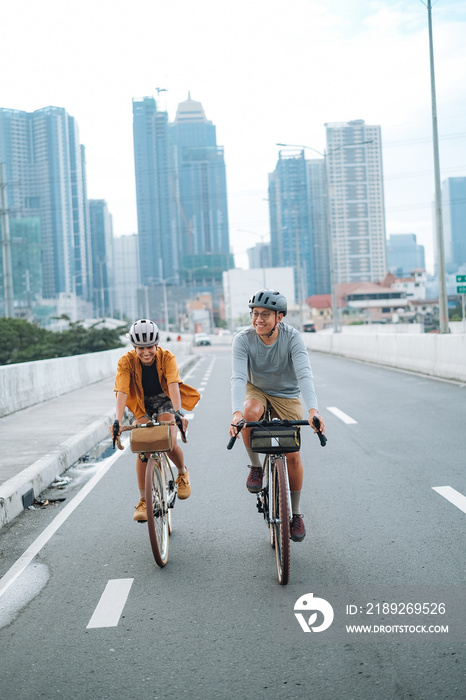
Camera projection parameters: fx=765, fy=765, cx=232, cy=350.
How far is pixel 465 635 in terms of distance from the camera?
3729mm

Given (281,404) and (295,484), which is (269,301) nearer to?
(281,404)

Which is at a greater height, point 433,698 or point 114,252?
point 114,252

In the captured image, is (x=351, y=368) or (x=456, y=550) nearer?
(x=456, y=550)

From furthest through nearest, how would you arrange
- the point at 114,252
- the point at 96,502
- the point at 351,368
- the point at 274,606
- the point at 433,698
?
the point at 114,252 → the point at 351,368 → the point at 96,502 → the point at 274,606 → the point at 433,698

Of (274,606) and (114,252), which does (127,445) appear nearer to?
(274,606)

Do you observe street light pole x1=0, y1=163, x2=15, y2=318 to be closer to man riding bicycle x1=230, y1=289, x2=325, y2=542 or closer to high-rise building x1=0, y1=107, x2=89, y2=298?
man riding bicycle x1=230, y1=289, x2=325, y2=542

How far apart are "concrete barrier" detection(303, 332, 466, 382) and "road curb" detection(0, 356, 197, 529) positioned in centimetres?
988

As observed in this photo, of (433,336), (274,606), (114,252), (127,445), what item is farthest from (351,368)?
(114,252)

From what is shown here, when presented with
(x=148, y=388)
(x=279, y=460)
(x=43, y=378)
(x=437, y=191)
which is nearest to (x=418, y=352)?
(x=437, y=191)

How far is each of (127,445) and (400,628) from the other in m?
7.50

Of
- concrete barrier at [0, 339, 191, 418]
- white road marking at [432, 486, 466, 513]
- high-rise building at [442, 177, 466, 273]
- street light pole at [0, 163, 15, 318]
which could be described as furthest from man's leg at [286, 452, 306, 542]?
high-rise building at [442, 177, 466, 273]

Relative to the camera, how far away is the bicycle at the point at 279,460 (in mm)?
4531

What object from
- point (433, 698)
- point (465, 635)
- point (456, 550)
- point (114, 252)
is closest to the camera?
point (433, 698)

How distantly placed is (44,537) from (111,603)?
179 centimetres
